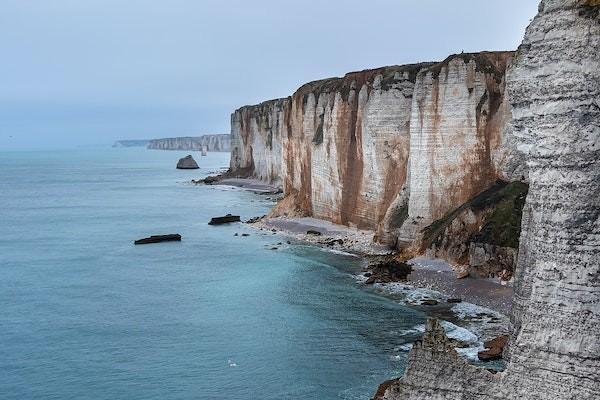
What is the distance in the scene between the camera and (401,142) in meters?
43.0

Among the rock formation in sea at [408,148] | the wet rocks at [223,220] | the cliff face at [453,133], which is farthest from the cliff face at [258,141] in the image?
the cliff face at [453,133]

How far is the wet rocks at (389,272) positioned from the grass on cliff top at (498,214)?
241 cm

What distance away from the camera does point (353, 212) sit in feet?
158

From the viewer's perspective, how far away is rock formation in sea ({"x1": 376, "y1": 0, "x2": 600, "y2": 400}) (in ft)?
37.4

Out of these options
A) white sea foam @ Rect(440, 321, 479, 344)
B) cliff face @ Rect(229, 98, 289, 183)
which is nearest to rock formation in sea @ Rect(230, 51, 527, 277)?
white sea foam @ Rect(440, 321, 479, 344)

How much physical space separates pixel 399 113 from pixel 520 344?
3180 cm

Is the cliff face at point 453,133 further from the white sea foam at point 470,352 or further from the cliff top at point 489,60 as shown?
the white sea foam at point 470,352

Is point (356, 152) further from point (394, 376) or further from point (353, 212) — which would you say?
point (394, 376)

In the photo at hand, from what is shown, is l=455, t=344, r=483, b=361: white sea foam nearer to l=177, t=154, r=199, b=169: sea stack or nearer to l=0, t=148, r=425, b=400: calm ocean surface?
l=0, t=148, r=425, b=400: calm ocean surface

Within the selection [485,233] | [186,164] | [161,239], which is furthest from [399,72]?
[186,164]

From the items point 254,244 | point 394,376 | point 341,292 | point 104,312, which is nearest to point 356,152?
point 254,244

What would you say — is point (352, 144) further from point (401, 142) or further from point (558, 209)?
point (558, 209)

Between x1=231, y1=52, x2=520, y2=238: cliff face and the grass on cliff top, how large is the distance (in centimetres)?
174

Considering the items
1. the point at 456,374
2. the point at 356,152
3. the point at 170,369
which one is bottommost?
the point at 170,369
